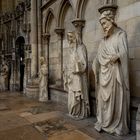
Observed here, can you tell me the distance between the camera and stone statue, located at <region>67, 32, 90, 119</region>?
399cm

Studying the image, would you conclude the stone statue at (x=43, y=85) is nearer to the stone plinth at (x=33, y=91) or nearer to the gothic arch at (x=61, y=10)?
the stone plinth at (x=33, y=91)

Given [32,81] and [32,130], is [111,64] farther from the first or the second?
[32,81]

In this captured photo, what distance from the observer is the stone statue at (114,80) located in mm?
2999

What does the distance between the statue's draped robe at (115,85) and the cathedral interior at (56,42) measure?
0.64ft

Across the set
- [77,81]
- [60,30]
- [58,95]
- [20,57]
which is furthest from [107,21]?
[20,57]

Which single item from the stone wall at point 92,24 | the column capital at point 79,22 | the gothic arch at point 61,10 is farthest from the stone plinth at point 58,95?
the gothic arch at point 61,10

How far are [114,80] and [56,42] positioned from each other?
400 cm

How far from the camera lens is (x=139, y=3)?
326 cm

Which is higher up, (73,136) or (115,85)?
(115,85)

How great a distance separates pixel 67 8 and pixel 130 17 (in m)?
2.91

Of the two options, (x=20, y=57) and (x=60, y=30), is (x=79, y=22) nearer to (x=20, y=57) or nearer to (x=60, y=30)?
(x=60, y=30)

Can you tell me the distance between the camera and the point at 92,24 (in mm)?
4598

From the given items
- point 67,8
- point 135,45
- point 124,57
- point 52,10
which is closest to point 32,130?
point 124,57

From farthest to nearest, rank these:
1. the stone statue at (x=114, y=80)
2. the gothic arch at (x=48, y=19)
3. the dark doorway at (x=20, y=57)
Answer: the dark doorway at (x=20, y=57) → the gothic arch at (x=48, y=19) → the stone statue at (x=114, y=80)
